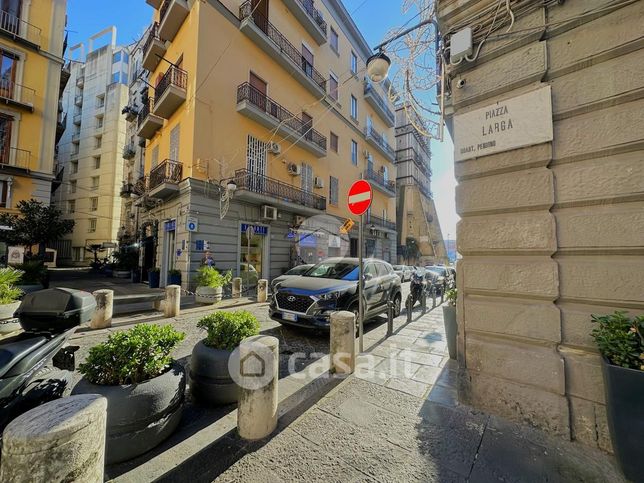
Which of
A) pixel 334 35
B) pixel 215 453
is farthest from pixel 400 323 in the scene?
pixel 334 35

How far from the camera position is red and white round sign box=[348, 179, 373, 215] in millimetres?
4508

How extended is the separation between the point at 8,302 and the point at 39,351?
5571 millimetres

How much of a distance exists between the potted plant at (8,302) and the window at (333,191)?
15450 millimetres

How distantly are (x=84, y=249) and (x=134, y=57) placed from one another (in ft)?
64.9

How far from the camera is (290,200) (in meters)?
14.6

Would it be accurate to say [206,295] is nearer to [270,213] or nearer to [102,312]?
[102,312]

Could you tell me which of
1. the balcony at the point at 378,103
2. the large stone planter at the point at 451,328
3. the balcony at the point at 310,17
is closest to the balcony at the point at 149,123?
the balcony at the point at 310,17

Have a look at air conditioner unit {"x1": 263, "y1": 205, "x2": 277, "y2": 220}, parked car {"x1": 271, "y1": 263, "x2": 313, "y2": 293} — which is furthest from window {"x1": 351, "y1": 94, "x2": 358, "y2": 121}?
parked car {"x1": 271, "y1": 263, "x2": 313, "y2": 293}

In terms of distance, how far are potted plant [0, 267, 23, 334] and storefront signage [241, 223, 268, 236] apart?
7622 millimetres

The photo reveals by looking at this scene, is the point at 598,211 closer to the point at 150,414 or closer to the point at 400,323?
the point at 150,414

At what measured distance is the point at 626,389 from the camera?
1.93 meters

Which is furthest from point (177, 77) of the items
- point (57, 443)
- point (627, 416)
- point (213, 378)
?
point (627, 416)

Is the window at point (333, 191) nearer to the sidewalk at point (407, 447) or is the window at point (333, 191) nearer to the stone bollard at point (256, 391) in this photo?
Result: the sidewalk at point (407, 447)

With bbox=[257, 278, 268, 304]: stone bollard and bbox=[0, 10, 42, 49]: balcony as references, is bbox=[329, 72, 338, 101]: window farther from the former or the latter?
bbox=[0, 10, 42, 49]: balcony
